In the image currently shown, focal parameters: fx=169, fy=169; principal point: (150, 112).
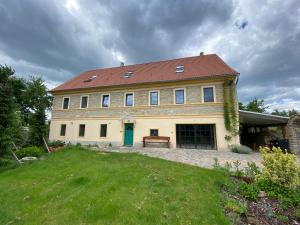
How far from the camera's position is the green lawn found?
3.70 metres

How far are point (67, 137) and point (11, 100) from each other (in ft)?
33.4

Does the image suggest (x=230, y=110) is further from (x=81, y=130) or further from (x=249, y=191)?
(x=81, y=130)

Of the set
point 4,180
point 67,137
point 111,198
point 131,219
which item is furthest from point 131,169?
point 67,137

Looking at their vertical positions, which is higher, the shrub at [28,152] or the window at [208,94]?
the window at [208,94]

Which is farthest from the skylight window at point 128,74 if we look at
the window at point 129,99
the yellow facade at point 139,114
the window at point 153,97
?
the window at point 153,97

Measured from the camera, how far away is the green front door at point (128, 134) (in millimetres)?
16203

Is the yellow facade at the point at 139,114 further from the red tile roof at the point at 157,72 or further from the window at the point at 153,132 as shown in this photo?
the red tile roof at the point at 157,72

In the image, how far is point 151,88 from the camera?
16141 mm

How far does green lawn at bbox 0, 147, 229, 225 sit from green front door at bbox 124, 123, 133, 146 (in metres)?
9.22

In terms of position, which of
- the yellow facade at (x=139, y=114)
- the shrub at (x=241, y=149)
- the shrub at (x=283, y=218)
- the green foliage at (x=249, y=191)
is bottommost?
the shrub at (x=283, y=218)

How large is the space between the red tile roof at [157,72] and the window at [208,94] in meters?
1.18

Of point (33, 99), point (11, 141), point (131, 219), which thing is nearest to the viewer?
point (131, 219)

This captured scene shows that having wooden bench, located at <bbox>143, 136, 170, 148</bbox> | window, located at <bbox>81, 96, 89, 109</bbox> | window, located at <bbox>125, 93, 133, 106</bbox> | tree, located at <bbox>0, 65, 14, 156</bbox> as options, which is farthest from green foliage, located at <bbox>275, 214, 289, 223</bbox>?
window, located at <bbox>81, 96, 89, 109</bbox>

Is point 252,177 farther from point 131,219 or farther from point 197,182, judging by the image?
point 131,219
